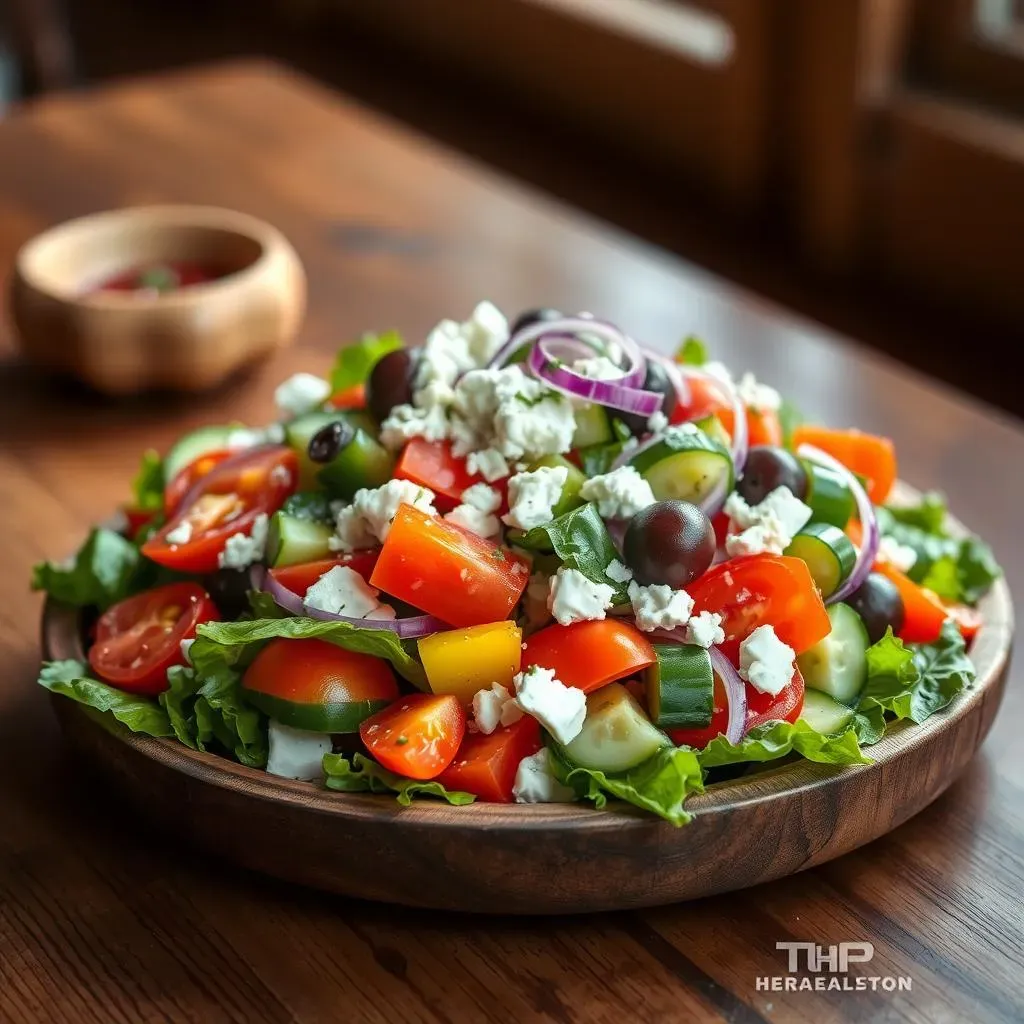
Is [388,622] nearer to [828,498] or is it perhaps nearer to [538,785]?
[538,785]

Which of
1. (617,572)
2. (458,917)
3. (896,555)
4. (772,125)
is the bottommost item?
(772,125)

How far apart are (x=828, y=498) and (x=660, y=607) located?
0.25m

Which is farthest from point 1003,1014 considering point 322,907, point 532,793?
point 322,907

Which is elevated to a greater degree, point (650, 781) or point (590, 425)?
point (590, 425)

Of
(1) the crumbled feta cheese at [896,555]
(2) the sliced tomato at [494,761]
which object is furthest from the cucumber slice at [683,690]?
(1) the crumbled feta cheese at [896,555]

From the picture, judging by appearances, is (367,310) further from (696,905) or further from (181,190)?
(696,905)

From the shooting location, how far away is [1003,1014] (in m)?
1.21

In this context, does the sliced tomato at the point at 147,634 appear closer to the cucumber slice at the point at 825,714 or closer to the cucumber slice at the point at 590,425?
the cucumber slice at the point at 590,425

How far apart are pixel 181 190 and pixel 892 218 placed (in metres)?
2.12

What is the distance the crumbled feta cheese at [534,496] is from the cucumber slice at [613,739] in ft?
0.55

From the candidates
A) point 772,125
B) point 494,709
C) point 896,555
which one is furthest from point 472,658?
point 772,125

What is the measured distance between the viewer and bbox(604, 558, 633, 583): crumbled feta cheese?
1.34m

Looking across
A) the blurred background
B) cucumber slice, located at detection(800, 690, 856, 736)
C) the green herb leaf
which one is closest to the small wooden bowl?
the green herb leaf

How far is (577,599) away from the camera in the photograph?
130cm
